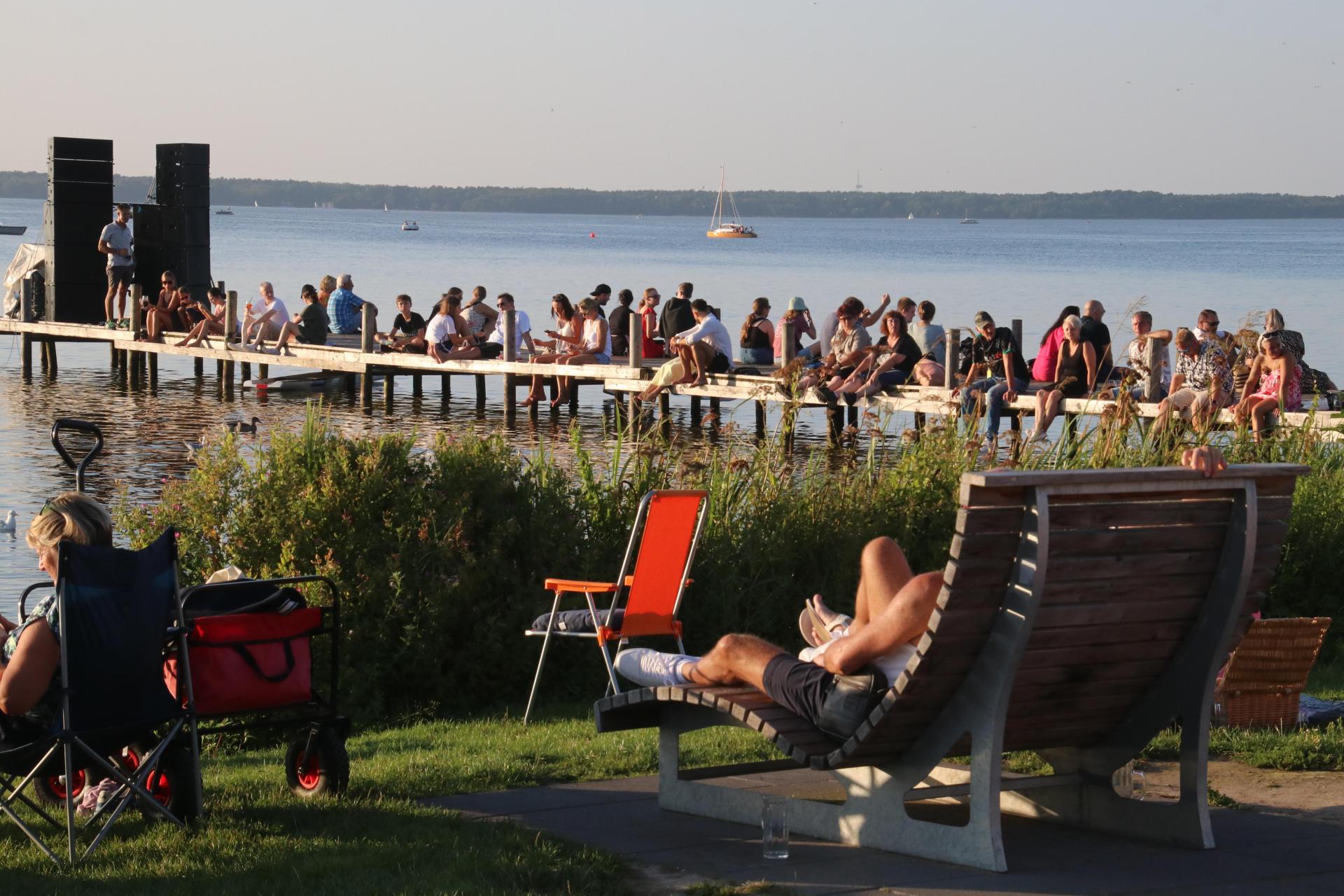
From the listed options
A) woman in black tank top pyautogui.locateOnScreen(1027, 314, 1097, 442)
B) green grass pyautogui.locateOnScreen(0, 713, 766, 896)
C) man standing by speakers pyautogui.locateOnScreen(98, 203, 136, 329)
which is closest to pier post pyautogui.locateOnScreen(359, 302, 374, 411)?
man standing by speakers pyautogui.locateOnScreen(98, 203, 136, 329)

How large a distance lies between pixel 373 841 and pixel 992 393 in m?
14.6

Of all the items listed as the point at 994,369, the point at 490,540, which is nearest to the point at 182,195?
the point at 994,369

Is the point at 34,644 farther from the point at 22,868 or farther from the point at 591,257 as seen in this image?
the point at 591,257

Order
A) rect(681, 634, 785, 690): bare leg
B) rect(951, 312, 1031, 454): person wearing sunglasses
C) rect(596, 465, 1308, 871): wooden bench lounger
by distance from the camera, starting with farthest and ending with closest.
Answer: rect(951, 312, 1031, 454): person wearing sunglasses → rect(681, 634, 785, 690): bare leg → rect(596, 465, 1308, 871): wooden bench lounger

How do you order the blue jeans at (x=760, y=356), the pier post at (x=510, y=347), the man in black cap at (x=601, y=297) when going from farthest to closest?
the pier post at (x=510, y=347) < the man in black cap at (x=601, y=297) < the blue jeans at (x=760, y=356)

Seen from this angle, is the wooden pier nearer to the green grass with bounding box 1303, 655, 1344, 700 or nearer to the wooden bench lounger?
the green grass with bounding box 1303, 655, 1344, 700

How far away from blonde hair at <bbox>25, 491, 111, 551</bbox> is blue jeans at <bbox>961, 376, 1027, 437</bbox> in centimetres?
1378

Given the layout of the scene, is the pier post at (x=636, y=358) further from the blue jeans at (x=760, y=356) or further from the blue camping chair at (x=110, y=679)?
the blue camping chair at (x=110, y=679)

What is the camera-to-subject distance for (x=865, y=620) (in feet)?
17.4

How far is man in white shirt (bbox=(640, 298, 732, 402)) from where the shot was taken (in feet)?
76.0

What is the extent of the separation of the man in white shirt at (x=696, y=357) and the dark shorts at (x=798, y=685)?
1789 cm

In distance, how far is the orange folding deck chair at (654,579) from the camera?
7688mm

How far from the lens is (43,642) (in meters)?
5.01

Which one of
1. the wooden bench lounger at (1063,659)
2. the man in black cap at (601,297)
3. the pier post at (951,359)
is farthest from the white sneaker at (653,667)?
the man in black cap at (601,297)
